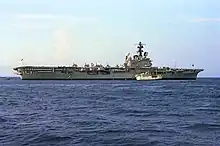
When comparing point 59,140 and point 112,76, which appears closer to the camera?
point 59,140

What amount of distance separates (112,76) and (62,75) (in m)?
17.1

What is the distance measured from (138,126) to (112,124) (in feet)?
5.65

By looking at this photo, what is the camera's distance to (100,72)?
495 ft

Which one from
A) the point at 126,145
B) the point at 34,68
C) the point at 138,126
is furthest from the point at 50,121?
the point at 34,68

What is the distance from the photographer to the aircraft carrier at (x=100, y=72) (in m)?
146

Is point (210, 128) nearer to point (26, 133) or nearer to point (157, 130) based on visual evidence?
point (157, 130)

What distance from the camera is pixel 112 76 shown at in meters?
153

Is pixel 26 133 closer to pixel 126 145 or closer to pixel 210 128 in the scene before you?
pixel 126 145

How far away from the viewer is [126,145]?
65.0 ft

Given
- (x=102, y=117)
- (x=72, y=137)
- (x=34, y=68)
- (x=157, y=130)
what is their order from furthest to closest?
(x=34, y=68) → (x=102, y=117) → (x=157, y=130) → (x=72, y=137)

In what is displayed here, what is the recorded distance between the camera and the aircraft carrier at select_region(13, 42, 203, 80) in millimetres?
146000

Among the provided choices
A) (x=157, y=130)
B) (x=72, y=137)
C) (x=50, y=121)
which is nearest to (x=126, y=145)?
(x=72, y=137)

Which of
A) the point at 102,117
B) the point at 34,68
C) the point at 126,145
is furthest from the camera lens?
the point at 34,68

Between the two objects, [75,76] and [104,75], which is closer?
[75,76]
